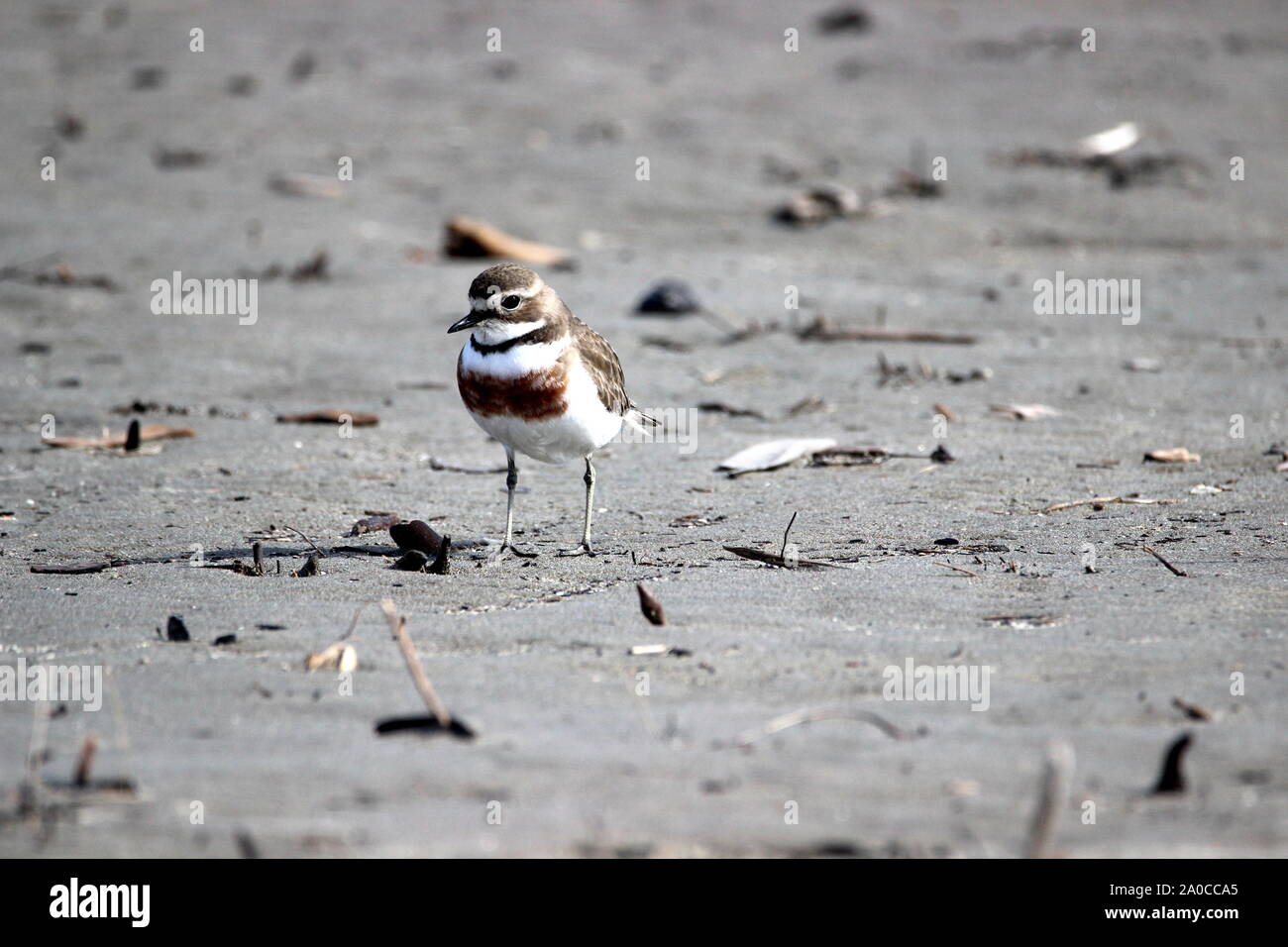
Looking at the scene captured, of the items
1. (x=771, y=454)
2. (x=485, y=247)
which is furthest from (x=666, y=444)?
(x=485, y=247)

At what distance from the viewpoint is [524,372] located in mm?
6129

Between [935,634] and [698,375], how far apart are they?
177 inches

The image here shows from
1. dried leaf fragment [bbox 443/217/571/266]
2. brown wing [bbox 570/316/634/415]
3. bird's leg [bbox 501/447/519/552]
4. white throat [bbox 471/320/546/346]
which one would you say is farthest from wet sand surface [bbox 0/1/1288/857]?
white throat [bbox 471/320/546/346]

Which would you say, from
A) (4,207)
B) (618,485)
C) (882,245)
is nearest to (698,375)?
(618,485)

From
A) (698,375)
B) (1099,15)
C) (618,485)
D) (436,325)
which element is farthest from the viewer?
(1099,15)

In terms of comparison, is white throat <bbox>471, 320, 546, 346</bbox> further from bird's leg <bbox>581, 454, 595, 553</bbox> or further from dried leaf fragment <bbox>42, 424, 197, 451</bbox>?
dried leaf fragment <bbox>42, 424, 197, 451</bbox>

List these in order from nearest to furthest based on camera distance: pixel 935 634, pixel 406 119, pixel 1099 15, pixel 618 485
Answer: pixel 935 634 → pixel 618 485 → pixel 406 119 → pixel 1099 15

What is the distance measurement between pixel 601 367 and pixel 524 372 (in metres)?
0.54

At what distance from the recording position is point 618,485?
7344 mm

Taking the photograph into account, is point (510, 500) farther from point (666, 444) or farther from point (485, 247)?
point (485, 247)

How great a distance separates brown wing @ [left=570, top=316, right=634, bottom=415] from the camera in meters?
6.45

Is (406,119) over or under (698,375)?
over
